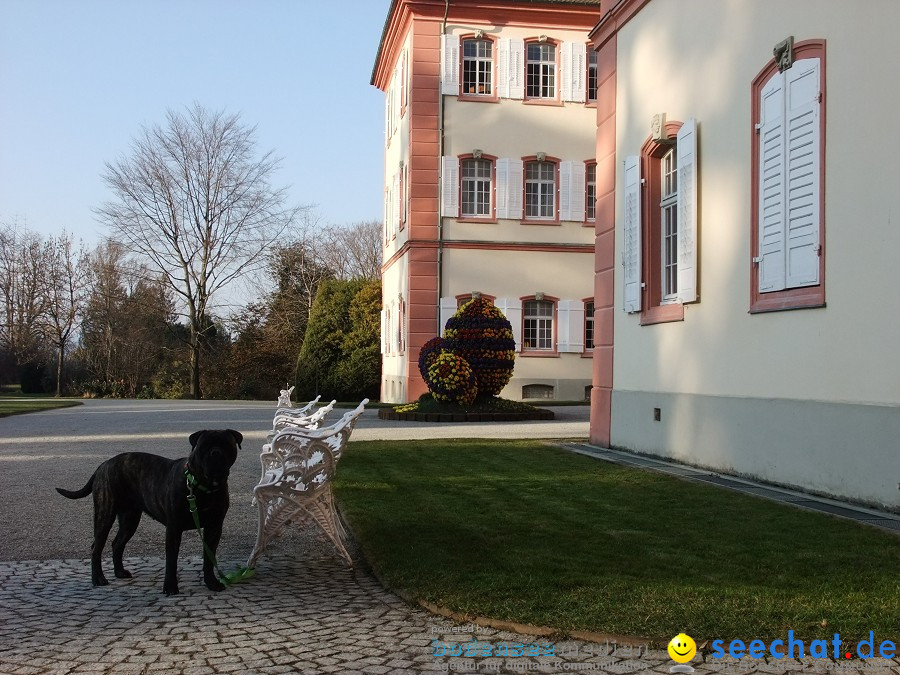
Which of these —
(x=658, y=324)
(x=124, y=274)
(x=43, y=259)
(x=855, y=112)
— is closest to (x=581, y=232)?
(x=658, y=324)

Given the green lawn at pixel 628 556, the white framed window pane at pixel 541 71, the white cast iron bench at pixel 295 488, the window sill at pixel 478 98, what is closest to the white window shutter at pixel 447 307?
the window sill at pixel 478 98

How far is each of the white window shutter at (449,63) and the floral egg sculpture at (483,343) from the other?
28.2 feet

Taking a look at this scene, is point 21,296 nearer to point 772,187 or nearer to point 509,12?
point 509,12

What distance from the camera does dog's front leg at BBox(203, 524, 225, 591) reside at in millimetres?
5047

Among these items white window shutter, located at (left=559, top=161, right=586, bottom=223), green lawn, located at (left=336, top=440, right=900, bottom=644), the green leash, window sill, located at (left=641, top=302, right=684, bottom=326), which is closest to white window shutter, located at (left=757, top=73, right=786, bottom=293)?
window sill, located at (left=641, top=302, right=684, bottom=326)

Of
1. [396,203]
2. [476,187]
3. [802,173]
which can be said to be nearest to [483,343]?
[476,187]

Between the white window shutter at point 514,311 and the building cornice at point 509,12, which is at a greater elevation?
the building cornice at point 509,12

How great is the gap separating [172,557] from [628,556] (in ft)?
8.21

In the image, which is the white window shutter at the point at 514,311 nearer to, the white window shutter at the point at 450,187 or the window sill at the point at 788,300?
the white window shutter at the point at 450,187

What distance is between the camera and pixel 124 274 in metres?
42.2

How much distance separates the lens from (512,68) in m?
27.2

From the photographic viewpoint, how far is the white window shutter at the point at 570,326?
27.3m

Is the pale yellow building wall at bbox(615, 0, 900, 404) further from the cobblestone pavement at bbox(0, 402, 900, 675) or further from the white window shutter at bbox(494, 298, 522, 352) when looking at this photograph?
the white window shutter at bbox(494, 298, 522, 352)

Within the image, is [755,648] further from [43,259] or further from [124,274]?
[43,259]
